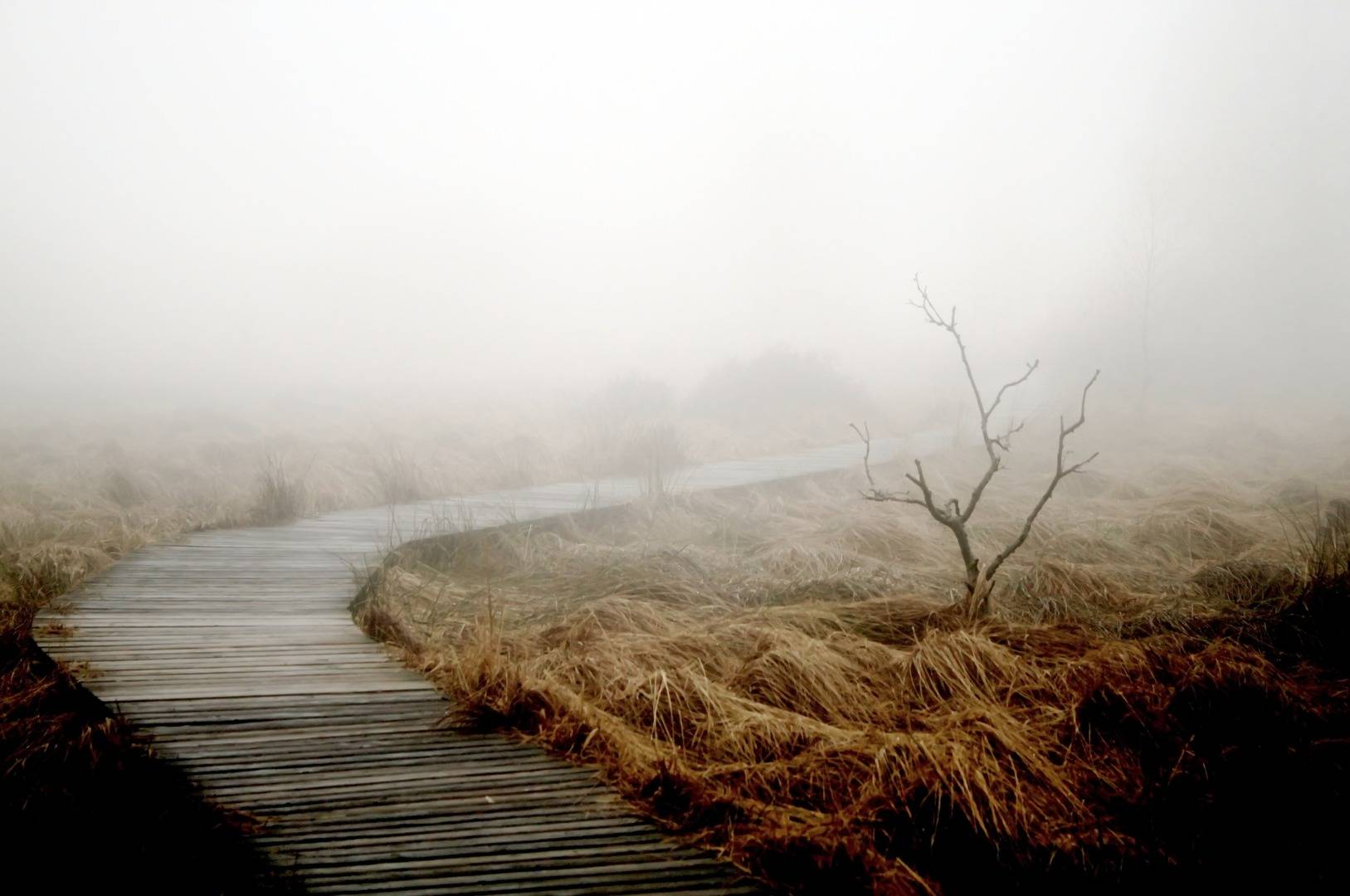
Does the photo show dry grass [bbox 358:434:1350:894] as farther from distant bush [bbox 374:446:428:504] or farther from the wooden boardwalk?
distant bush [bbox 374:446:428:504]

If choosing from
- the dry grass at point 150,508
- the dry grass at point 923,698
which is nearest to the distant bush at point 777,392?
the dry grass at point 150,508

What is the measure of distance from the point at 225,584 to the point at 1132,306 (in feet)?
88.6

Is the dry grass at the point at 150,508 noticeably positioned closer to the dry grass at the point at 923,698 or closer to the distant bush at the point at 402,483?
the distant bush at the point at 402,483

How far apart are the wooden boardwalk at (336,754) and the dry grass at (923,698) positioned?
6.7 inches

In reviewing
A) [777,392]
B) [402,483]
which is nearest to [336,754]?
[402,483]

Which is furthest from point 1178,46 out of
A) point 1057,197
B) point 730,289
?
point 730,289

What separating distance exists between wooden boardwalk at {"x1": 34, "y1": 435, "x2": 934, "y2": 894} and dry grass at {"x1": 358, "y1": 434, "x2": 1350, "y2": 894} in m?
0.17

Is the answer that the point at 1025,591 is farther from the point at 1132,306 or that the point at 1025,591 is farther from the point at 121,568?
the point at 1132,306

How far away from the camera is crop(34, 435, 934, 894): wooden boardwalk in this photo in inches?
79.3

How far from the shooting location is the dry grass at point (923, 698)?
223 centimetres

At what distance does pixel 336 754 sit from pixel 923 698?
2.21 m

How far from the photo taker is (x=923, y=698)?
346 cm

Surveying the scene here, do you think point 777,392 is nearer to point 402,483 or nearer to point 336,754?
point 402,483

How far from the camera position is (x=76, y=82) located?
96.6 meters
